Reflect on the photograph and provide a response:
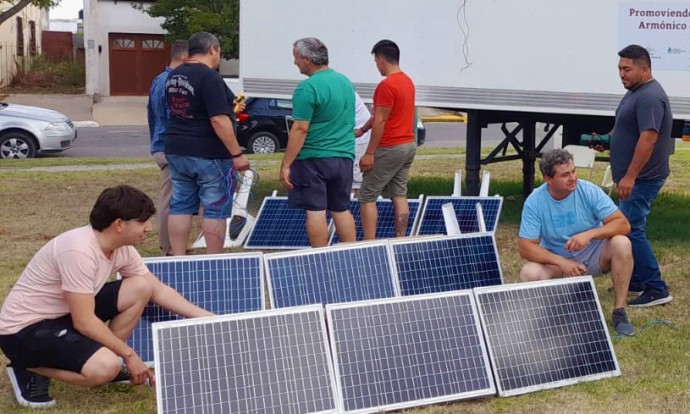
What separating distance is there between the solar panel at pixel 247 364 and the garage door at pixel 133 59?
1326 inches

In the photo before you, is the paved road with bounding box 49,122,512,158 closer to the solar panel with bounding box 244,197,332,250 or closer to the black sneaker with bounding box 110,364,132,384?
the solar panel with bounding box 244,197,332,250

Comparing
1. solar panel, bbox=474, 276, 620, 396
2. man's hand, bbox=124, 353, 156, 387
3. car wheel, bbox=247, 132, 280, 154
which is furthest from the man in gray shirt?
car wheel, bbox=247, 132, 280, 154

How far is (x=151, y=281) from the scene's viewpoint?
196 inches

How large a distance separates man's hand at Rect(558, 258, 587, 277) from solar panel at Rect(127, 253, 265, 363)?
180 centimetres

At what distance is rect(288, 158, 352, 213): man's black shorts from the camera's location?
7117 mm

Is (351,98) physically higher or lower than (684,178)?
higher

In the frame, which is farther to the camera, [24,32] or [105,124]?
[24,32]

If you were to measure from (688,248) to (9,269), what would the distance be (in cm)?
563

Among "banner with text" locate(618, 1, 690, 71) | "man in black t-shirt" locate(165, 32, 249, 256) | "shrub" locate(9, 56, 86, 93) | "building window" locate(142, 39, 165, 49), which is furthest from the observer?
"building window" locate(142, 39, 165, 49)

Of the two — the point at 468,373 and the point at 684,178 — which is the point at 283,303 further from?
the point at 684,178

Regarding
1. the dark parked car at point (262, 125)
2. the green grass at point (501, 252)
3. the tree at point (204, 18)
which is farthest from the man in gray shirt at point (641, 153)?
the tree at point (204, 18)

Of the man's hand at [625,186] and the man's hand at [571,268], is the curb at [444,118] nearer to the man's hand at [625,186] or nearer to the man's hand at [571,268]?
the man's hand at [625,186]

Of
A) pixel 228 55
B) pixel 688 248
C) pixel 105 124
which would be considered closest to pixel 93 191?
pixel 688 248

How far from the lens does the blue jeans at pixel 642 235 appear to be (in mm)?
6609
